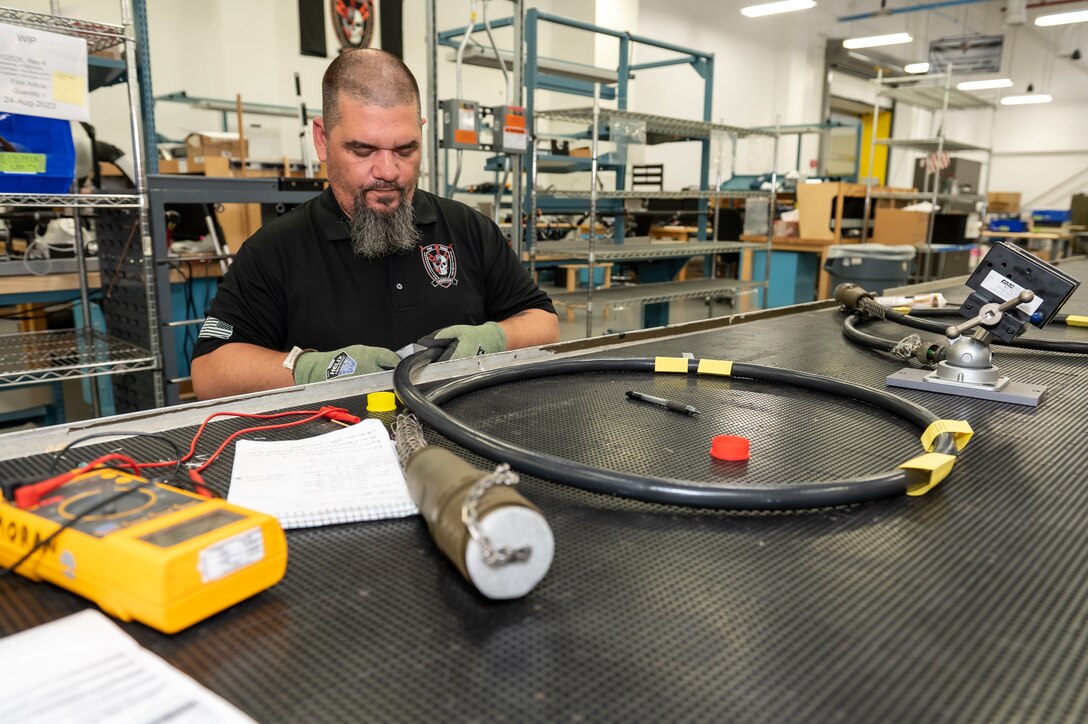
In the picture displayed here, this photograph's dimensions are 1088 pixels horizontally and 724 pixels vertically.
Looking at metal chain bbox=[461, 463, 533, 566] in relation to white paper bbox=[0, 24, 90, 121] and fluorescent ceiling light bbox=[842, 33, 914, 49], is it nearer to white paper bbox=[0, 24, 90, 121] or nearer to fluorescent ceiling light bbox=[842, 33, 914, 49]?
white paper bbox=[0, 24, 90, 121]

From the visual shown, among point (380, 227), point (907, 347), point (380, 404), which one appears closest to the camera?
point (380, 404)

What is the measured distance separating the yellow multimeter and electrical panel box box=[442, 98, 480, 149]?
2.91 meters

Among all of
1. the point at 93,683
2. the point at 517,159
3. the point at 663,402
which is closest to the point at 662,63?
the point at 517,159

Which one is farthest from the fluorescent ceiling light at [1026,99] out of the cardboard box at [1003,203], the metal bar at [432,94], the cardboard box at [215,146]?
the cardboard box at [215,146]

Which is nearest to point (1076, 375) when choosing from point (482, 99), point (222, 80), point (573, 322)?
point (573, 322)

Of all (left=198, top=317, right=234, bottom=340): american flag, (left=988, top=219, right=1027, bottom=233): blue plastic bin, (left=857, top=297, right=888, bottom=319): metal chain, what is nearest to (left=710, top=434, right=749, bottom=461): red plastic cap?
(left=857, top=297, right=888, bottom=319): metal chain

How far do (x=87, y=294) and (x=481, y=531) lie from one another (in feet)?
8.18

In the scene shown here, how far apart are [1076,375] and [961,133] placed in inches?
608

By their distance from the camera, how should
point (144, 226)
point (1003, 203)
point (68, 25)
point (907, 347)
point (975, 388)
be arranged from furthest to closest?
point (1003, 203) < point (144, 226) < point (68, 25) < point (907, 347) < point (975, 388)

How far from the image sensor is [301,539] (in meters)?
0.54

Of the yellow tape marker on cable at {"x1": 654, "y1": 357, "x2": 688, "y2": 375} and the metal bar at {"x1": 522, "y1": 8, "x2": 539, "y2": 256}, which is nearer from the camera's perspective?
the yellow tape marker on cable at {"x1": 654, "y1": 357, "x2": 688, "y2": 375}

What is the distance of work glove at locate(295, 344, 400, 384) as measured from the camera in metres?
1.18

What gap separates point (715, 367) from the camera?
3.34ft

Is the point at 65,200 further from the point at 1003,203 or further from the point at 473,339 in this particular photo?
the point at 1003,203
